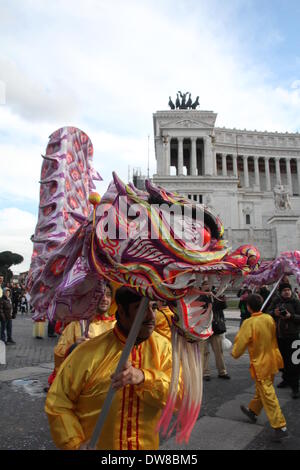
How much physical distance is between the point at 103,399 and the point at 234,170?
232 ft

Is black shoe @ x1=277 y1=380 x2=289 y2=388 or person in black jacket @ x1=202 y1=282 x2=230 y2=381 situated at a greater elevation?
person in black jacket @ x1=202 y1=282 x2=230 y2=381

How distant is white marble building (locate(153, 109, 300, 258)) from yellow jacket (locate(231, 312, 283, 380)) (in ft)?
92.6

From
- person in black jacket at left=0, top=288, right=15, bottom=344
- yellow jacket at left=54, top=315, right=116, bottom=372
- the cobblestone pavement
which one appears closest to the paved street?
the cobblestone pavement

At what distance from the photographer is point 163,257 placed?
189cm

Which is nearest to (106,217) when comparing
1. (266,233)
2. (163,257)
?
(163,257)

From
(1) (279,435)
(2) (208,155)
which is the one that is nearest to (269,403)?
(1) (279,435)

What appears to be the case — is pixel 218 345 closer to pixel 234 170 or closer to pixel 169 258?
pixel 169 258

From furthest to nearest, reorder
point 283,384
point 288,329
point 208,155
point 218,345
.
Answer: point 208,155
point 218,345
point 283,384
point 288,329

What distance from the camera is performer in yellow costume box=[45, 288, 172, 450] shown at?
207 centimetres

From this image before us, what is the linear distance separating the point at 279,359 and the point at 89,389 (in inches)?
133

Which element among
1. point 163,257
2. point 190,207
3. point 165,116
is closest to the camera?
point 163,257

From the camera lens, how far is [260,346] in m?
4.72

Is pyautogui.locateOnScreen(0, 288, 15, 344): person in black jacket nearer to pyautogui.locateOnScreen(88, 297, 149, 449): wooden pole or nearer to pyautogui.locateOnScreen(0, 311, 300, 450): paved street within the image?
pyautogui.locateOnScreen(0, 311, 300, 450): paved street
